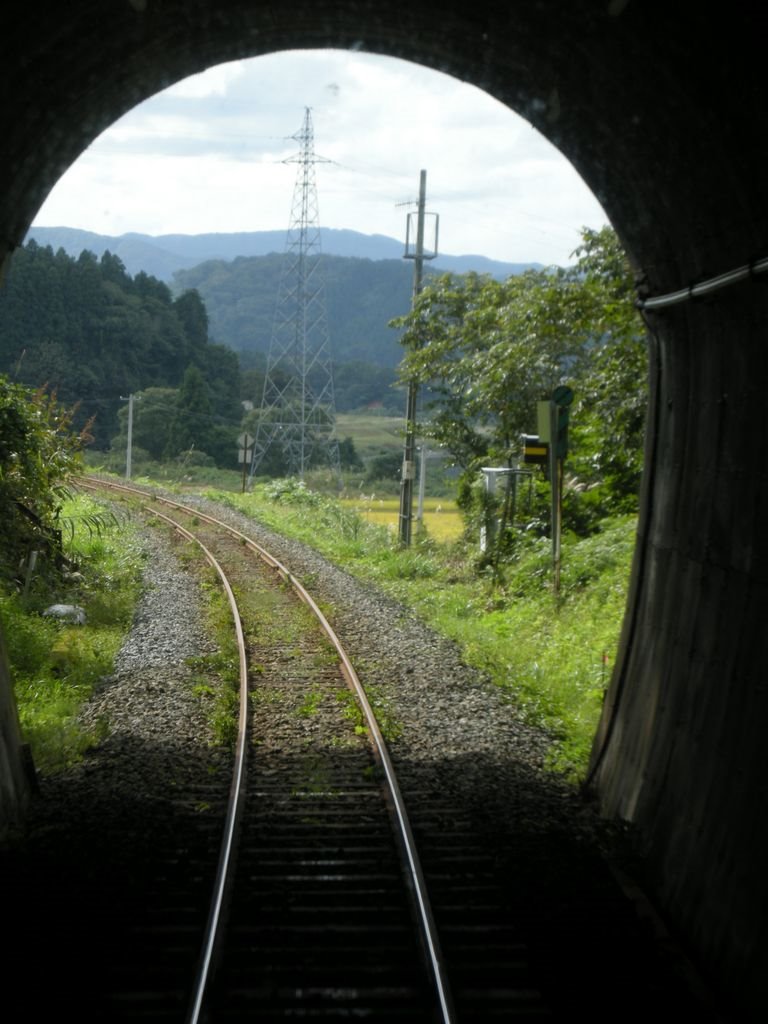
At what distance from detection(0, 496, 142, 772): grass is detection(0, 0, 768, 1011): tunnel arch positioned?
3.47 meters

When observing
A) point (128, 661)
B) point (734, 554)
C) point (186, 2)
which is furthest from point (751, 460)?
point (128, 661)

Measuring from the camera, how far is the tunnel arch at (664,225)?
445cm

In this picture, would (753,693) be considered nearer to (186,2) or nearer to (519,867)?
(519,867)

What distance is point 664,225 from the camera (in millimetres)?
5633

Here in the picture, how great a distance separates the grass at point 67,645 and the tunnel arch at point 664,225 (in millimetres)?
3468

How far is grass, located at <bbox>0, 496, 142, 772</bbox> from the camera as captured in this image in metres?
8.00

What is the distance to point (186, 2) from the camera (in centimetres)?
589

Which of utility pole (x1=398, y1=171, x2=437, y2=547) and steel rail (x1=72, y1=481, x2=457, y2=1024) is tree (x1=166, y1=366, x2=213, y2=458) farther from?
steel rail (x1=72, y1=481, x2=457, y2=1024)

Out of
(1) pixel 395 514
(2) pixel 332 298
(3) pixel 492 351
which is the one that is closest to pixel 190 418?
(1) pixel 395 514

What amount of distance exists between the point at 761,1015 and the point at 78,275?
4772 centimetres

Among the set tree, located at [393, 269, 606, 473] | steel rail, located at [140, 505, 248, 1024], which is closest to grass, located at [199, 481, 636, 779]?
steel rail, located at [140, 505, 248, 1024]

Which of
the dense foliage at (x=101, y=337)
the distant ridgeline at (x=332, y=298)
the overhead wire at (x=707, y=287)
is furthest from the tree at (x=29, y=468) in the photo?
the distant ridgeline at (x=332, y=298)

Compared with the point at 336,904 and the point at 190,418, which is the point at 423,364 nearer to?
the point at 336,904

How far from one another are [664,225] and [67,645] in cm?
775
